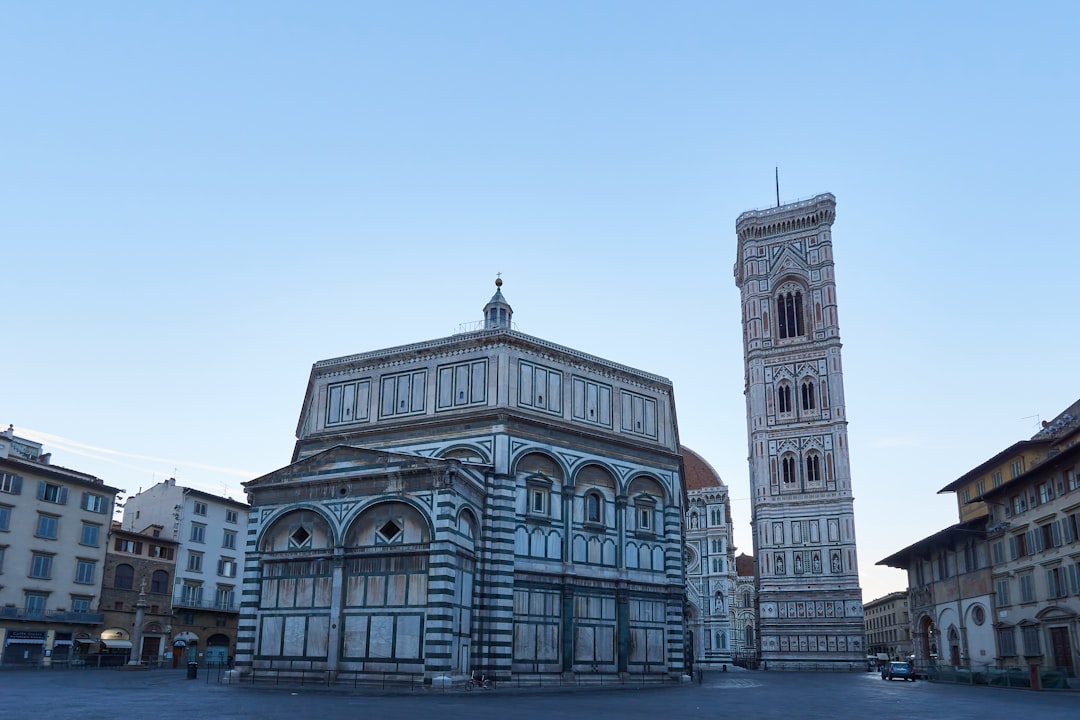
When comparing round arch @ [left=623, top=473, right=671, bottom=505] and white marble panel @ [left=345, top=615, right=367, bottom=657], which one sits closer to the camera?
white marble panel @ [left=345, top=615, right=367, bottom=657]

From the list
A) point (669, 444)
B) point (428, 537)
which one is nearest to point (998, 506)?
point (669, 444)

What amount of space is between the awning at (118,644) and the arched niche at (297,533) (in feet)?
81.7

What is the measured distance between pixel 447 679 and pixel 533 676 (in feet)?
A: 22.9

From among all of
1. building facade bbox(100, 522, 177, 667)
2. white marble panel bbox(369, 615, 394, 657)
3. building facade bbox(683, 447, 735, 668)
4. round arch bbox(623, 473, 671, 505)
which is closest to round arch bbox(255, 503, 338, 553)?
white marble panel bbox(369, 615, 394, 657)

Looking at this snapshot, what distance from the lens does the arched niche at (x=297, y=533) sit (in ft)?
116

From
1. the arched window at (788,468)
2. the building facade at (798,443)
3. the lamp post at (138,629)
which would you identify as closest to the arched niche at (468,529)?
the lamp post at (138,629)

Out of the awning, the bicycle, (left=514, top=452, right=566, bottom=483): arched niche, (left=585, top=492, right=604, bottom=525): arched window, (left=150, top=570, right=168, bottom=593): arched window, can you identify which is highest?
(left=514, top=452, right=566, bottom=483): arched niche

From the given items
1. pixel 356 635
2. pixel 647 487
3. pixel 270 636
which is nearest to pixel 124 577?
pixel 270 636

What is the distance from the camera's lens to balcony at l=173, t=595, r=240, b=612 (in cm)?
5956

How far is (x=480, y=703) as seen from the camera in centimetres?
2595

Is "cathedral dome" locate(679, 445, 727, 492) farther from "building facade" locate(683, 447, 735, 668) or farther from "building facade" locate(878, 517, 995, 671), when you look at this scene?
"building facade" locate(878, 517, 995, 671)

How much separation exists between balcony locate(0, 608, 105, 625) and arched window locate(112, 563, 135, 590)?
2.45m

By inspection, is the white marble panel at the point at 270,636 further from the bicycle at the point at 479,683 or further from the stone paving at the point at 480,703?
the bicycle at the point at 479,683

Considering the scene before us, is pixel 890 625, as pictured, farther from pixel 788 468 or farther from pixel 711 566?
pixel 788 468
